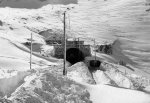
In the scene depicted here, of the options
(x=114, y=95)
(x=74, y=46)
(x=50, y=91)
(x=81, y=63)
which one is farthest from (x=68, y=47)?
(x=50, y=91)

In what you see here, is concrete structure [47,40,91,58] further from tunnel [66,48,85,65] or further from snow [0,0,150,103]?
tunnel [66,48,85,65]

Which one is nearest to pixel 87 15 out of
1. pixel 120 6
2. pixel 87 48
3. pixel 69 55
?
pixel 120 6

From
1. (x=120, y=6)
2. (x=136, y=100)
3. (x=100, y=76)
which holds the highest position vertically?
(x=120, y=6)

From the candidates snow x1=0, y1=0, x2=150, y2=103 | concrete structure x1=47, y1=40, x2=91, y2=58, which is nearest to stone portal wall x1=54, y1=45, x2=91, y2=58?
concrete structure x1=47, y1=40, x2=91, y2=58

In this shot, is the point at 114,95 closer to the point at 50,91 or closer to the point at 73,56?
the point at 50,91

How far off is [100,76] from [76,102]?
19.0 metres

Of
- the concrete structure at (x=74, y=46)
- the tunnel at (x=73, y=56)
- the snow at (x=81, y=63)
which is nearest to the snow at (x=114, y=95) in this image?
the snow at (x=81, y=63)

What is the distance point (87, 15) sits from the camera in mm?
94625

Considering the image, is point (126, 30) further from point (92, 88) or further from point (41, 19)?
point (92, 88)

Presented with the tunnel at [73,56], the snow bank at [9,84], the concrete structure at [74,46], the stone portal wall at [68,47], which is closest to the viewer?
the snow bank at [9,84]

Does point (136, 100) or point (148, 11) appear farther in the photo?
point (148, 11)

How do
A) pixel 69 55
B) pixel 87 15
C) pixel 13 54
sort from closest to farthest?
pixel 69 55, pixel 13 54, pixel 87 15

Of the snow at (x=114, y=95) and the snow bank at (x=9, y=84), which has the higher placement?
the snow bank at (x=9, y=84)

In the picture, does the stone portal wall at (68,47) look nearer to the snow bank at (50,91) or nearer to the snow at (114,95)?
the snow at (114,95)
